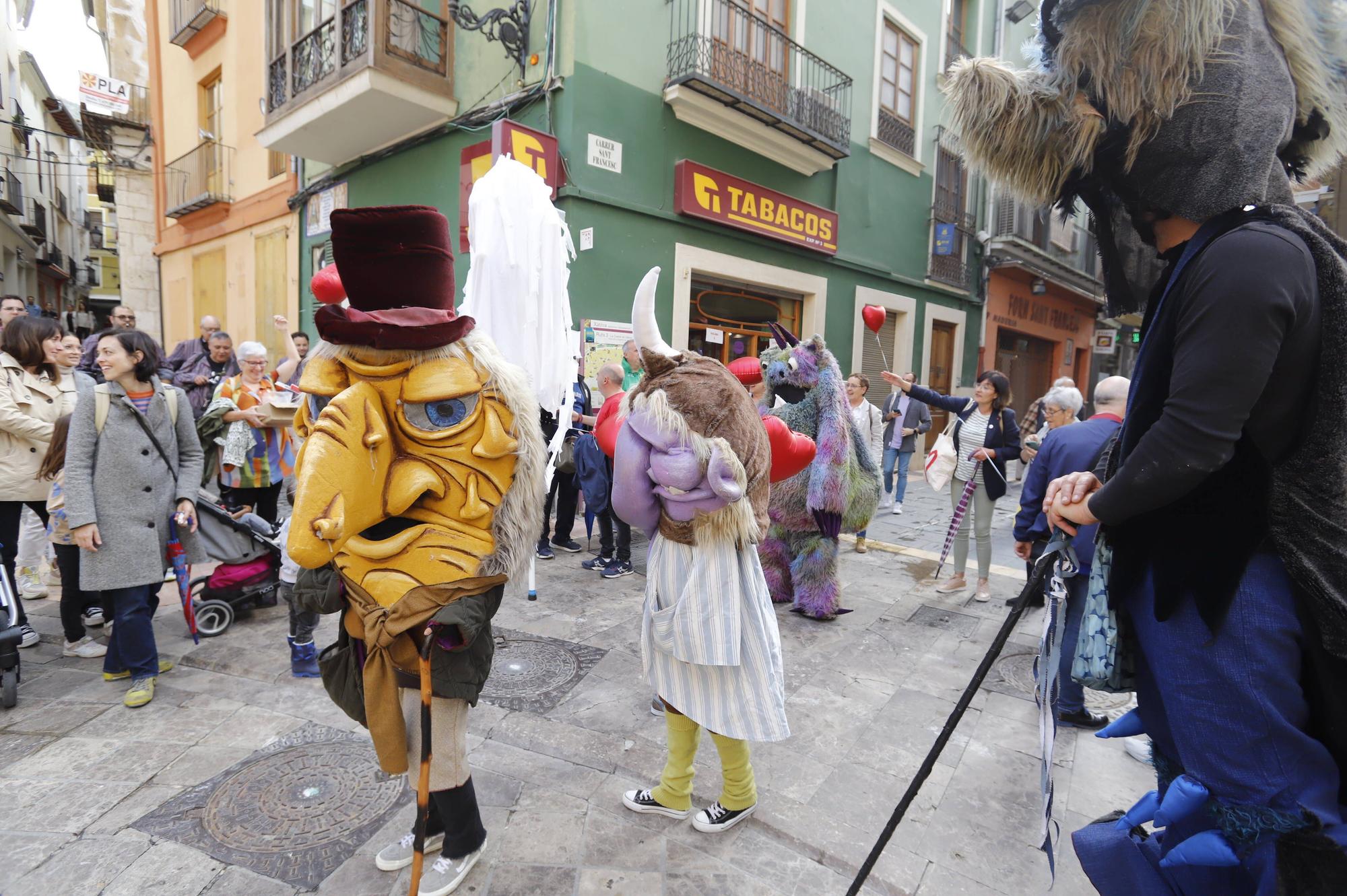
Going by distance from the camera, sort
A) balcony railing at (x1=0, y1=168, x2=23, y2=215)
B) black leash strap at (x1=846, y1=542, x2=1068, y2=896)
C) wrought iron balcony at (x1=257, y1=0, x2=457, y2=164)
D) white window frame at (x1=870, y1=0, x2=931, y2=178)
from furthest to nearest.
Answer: balcony railing at (x1=0, y1=168, x2=23, y2=215)
white window frame at (x1=870, y1=0, x2=931, y2=178)
wrought iron balcony at (x1=257, y1=0, x2=457, y2=164)
black leash strap at (x1=846, y1=542, x2=1068, y2=896)

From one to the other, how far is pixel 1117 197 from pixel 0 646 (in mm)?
4757

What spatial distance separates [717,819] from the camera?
232cm

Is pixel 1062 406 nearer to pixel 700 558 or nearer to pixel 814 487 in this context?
pixel 814 487

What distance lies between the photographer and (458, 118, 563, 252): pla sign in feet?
21.1

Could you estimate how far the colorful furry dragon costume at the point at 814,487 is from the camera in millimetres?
4414

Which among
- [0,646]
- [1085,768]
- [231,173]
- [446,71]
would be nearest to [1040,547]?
[1085,768]

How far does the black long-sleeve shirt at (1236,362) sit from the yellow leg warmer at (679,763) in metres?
1.62

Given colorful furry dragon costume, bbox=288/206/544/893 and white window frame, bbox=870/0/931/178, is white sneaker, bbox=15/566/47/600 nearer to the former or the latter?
colorful furry dragon costume, bbox=288/206/544/893

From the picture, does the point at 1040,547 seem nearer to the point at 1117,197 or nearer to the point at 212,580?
the point at 1117,197

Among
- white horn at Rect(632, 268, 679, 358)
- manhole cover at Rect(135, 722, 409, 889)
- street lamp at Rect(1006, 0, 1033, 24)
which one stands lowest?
manhole cover at Rect(135, 722, 409, 889)

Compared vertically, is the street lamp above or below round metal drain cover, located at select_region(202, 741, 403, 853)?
above

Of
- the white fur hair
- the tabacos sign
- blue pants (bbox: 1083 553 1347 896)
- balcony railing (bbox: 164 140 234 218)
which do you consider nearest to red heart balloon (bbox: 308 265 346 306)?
the white fur hair

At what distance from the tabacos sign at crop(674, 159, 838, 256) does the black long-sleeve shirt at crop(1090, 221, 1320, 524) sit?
7.37 m

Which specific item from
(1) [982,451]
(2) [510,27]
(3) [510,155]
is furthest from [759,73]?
(1) [982,451]
